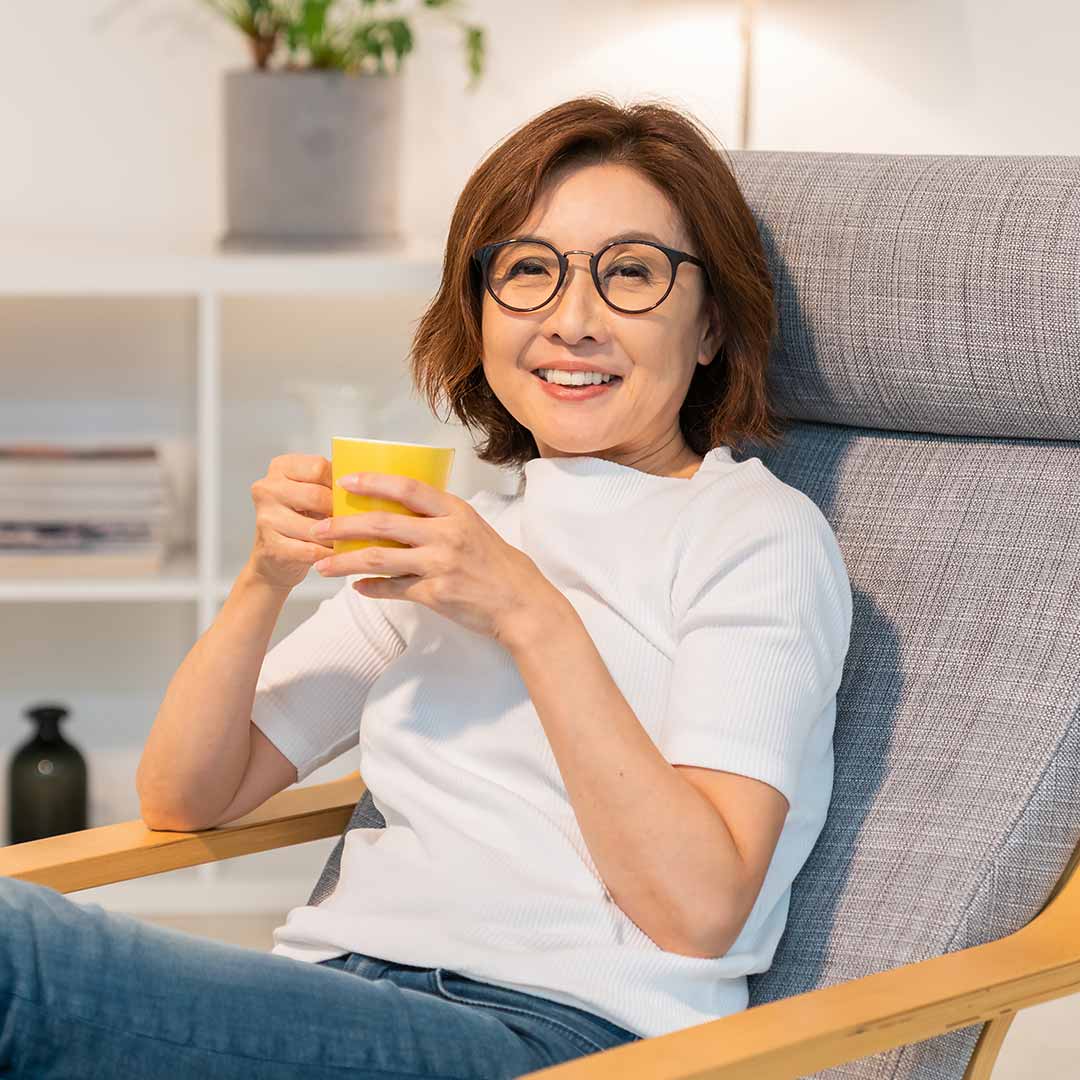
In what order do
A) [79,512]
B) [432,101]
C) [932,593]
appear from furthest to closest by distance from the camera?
[432,101] → [79,512] → [932,593]

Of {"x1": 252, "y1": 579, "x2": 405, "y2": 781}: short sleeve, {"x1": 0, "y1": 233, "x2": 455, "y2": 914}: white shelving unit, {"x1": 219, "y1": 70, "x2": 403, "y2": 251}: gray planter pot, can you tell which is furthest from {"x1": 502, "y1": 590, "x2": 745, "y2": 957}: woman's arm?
{"x1": 219, "y1": 70, "x2": 403, "y2": 251}: gray planter pot

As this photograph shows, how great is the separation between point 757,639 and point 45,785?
5.46ft

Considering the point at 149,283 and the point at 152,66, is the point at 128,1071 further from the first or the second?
the point at 152,66

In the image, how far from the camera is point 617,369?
122 cm

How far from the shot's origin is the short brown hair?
1.23m

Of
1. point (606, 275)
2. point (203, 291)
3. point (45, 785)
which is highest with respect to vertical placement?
point (606, 275)

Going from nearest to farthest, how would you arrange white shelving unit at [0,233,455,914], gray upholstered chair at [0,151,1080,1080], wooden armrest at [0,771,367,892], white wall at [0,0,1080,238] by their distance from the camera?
gray upholstered chair at [0,151,1080,1080] → wooden armrest at [0,771,367,892] → white shelving unit at [0,233,455,914] → white wall at [0,0,1080,238]

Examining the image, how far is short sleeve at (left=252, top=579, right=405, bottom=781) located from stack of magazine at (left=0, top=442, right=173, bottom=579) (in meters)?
1.13

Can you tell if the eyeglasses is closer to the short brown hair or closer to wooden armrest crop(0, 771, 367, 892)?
the short brown hair

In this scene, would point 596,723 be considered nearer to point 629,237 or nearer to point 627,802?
point 627,802

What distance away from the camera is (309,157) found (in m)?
2.35

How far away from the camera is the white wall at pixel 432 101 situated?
2561mm

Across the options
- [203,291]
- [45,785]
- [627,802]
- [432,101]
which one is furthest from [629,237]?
[45,785]

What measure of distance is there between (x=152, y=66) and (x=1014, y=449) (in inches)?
67.7
